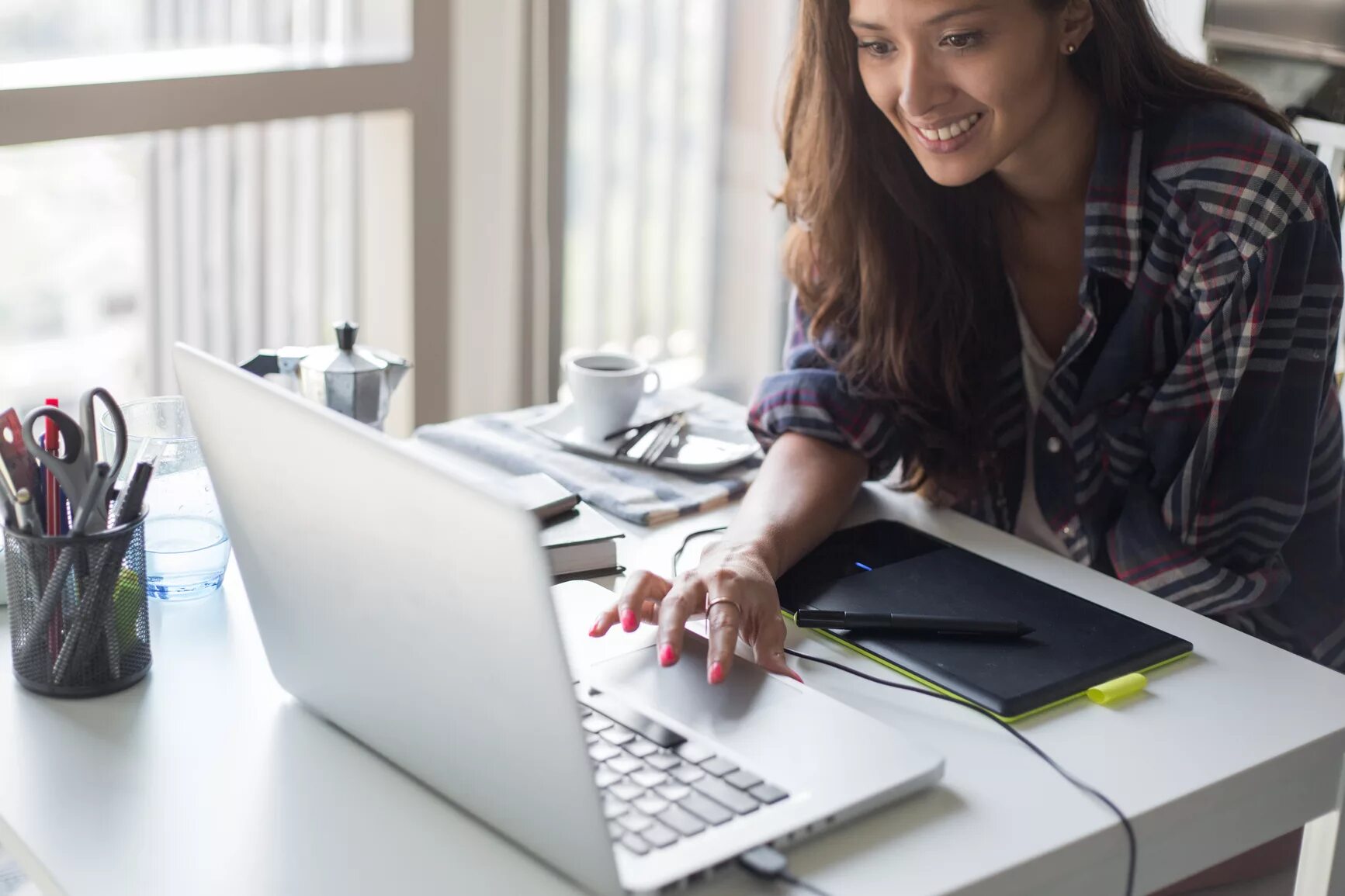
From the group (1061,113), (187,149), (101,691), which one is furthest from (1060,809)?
(187,149)

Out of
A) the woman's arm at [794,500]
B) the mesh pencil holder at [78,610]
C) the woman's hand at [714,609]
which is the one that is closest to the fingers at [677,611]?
the woman's hand at [714,609]

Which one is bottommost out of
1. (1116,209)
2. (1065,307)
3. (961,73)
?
(1065,307)

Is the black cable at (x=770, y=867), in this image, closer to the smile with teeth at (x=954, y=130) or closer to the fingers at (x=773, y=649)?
the fingers at (x=773, y=649)

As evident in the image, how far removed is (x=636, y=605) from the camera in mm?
A: 1028

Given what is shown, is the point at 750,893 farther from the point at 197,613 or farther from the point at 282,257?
the point at 282,257

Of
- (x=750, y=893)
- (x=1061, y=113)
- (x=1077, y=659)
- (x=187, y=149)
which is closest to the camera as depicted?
(x=750, y=893)

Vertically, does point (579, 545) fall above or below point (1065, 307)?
below

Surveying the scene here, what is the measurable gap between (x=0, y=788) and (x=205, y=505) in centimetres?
33

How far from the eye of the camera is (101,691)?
3.13 feet

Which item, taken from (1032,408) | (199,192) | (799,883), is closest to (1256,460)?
(1032,408)

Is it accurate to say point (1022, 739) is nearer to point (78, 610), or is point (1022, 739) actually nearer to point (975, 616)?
point (975, 616)

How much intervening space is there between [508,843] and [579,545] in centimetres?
40

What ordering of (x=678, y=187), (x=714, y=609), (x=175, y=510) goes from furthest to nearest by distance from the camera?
1. (x=678, y=187)
2. (x=175, y=510)
3. (x=714, y=609)

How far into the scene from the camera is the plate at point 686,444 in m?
1.40
